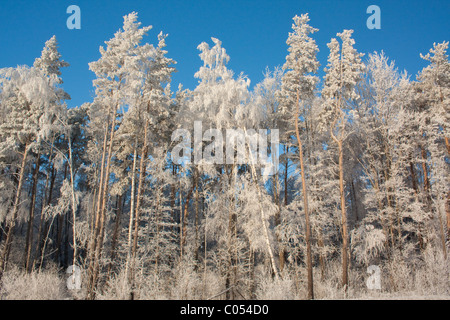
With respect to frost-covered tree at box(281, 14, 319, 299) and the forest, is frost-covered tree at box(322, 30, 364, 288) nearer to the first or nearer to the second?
the forest

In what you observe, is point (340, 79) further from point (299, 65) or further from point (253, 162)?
point (253, 162)

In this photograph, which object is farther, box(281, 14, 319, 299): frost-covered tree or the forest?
→ box(281, 14, 319, 299): frost-covered tree

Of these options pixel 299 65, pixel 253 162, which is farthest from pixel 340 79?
pixel 253 162

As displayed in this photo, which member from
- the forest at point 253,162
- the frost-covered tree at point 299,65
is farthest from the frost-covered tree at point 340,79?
the frost-covered tree at point 299,65

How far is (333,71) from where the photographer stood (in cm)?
1598

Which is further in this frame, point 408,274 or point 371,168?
point 371,168

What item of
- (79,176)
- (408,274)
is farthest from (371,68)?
(79,176)

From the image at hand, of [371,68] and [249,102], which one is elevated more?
[371,68]

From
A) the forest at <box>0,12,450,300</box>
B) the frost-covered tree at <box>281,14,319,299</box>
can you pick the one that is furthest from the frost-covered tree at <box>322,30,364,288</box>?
the frost-covered tree at <box>281,14,319,299</box>

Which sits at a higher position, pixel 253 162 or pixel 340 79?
pixel 340 79

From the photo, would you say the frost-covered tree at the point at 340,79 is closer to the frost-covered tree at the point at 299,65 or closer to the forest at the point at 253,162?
the forest at the point at 253,162
